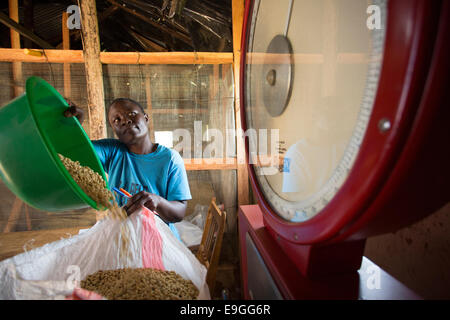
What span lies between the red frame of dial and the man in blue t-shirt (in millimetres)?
1292

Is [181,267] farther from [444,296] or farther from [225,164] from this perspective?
[225,164]

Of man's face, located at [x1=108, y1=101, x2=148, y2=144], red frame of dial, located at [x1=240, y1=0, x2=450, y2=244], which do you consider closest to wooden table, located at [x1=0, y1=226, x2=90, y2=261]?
man's face, located at [x1=108, y1=101, x2=148, y2=144]

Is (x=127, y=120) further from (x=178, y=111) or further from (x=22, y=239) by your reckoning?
(x=22, y=239)

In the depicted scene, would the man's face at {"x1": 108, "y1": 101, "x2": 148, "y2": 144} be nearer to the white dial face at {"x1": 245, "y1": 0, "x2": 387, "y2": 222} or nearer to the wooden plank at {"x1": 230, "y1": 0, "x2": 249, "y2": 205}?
the wooden plank at {"x1": 230, "y1": 0, "x2": 249, "y2": 205}

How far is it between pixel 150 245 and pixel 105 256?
0.28 m

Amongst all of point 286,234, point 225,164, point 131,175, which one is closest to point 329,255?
point 286,234

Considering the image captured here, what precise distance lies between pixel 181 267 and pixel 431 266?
3.13 ft

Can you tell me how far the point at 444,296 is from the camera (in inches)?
20.7

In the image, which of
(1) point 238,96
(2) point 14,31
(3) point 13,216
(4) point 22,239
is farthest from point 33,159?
(2) point 14,31

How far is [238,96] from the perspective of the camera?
80.3 inches

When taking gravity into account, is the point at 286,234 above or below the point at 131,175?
above

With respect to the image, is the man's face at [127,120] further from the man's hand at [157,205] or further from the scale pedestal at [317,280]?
the scale pedestal at [317,280]

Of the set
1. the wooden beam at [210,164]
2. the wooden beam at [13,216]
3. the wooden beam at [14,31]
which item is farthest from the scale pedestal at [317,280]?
the wooden beam at [14,31]

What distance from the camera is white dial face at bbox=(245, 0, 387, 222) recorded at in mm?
295
